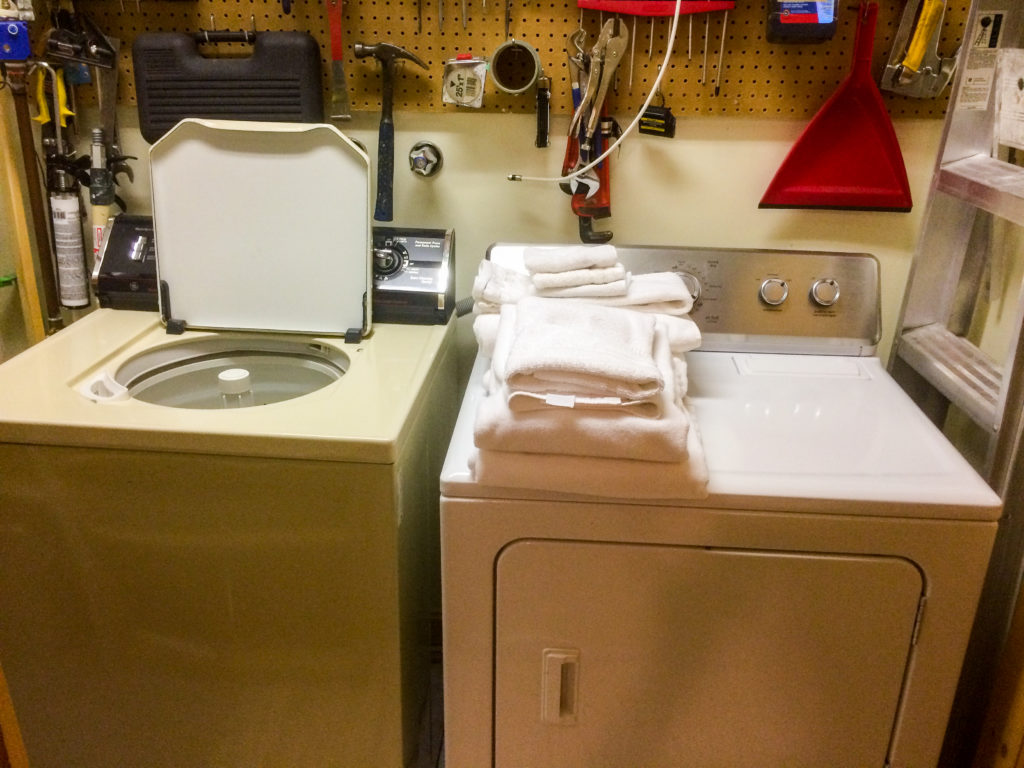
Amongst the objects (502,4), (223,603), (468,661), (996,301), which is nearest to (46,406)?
(223,603)

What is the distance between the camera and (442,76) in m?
1.70

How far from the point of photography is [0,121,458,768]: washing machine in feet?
4.01

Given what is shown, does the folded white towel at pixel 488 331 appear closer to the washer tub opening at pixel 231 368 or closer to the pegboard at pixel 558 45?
the washer tub opening at pixel 231 368

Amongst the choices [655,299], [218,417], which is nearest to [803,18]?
[655,299]

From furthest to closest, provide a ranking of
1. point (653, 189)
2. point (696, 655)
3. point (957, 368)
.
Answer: point (653, 189) → point (957, 368) → point (696, 655)

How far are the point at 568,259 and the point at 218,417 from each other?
62cm

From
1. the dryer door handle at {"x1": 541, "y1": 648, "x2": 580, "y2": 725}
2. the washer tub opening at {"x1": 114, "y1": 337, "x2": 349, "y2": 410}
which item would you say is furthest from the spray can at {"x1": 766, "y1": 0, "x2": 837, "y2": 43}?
the dryer door handle at {"x1": 541, "y1": 648, "x2": 580, "y2": 725}

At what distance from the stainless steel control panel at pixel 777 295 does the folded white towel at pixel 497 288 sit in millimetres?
156

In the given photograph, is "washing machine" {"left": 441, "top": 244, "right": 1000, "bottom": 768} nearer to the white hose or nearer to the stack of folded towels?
the stack of folded towels

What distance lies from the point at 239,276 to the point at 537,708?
978mm

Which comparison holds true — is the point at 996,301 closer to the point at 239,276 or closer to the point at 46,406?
the point at 239,276

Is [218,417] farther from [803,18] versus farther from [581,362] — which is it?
[803,18]

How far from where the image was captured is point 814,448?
1209 mm

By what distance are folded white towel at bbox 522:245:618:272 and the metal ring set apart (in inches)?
16.5
